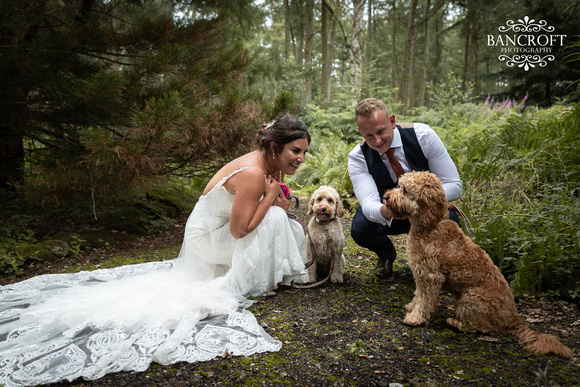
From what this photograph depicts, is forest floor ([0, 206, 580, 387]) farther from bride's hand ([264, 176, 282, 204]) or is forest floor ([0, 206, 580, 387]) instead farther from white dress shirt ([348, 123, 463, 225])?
bride's hand ([264, 176, 282, 204])

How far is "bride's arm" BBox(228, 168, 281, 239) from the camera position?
362 cm

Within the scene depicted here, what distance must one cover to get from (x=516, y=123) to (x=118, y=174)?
→ 691cm

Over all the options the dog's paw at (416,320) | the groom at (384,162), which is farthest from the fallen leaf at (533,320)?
the groom at (384,162)

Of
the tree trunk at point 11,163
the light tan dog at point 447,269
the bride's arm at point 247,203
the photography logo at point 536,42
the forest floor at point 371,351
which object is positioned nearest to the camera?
the forest floor at point 371,351

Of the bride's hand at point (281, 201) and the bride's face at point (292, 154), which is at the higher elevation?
the bride's face at point (292, 154)

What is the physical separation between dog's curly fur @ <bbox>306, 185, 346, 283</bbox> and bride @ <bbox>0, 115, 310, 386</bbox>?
0.16 metres

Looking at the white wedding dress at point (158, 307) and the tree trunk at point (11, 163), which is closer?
the white wedding dress at point (158, 307)

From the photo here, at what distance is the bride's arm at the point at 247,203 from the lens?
3.62 meters

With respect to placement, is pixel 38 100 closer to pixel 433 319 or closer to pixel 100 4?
pixel 100 4

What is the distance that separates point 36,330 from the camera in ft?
9.39

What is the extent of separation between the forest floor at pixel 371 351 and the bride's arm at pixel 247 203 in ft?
2.73

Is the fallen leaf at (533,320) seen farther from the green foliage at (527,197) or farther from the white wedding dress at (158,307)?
the white wedding dress at (158,307)

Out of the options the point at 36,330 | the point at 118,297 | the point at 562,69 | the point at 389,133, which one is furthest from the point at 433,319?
the point at 562,69

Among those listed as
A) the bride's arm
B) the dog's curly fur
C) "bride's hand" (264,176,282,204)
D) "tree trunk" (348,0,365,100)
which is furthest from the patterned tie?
"tree trunk" (348,0,365,100)
